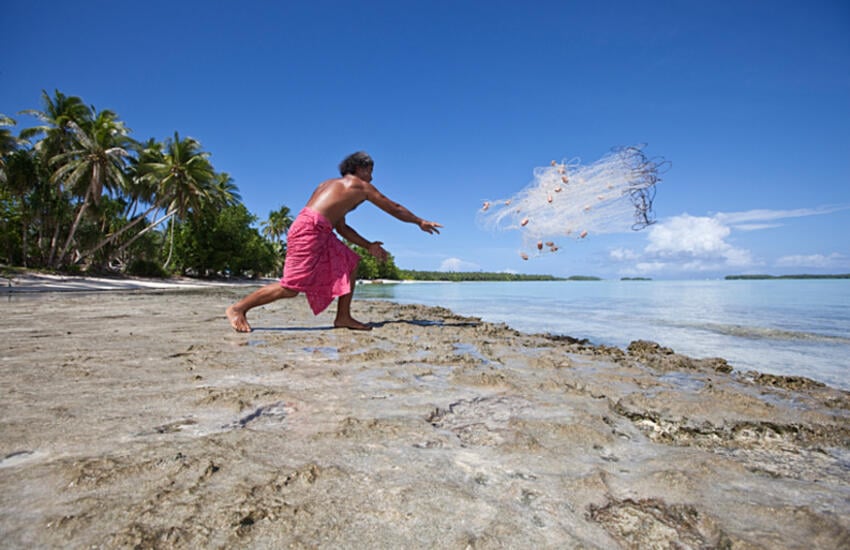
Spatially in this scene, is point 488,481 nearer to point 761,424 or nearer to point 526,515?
point 526,515

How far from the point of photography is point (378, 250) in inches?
216

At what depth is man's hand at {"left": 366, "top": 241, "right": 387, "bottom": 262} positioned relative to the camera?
5.45 m

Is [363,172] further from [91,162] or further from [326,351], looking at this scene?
[91,162]

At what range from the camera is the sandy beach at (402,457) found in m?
1.13

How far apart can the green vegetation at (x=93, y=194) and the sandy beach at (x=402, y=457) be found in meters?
31.3

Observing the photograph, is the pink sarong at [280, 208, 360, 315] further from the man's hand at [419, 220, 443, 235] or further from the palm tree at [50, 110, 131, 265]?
the palm tree at [50, 110, 131, 265]

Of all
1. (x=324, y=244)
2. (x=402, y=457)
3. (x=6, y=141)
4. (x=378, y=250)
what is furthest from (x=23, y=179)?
(x=402, y=457)

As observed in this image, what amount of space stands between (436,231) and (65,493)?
4.31m

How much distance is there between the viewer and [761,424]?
2.22 m

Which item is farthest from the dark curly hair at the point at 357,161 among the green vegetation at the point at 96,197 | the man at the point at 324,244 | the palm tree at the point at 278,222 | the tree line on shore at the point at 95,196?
the palm tree at the point at 278,222

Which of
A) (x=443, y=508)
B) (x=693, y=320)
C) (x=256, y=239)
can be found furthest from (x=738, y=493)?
(x=256, y=239)

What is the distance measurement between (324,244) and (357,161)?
1080 millimetres

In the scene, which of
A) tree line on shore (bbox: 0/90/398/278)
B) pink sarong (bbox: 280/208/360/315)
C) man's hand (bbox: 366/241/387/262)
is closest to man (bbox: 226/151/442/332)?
pink sarong (bbox: 280/208/360/315)

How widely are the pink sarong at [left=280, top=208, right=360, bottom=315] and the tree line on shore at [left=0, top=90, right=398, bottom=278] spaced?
716 inches
